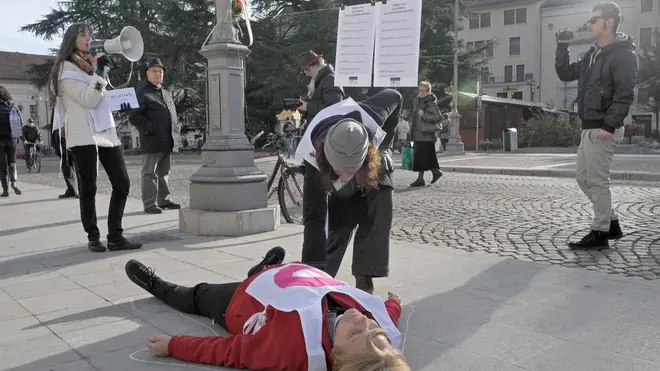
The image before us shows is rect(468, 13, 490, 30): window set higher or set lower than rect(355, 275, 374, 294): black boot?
higher

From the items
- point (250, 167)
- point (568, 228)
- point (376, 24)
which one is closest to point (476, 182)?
point (568, 228)

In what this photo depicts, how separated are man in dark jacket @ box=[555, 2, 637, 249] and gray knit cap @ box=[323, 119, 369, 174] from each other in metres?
2.95

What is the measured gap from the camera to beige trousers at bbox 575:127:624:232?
5059 mm

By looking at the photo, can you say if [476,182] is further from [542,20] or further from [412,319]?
[542,20]

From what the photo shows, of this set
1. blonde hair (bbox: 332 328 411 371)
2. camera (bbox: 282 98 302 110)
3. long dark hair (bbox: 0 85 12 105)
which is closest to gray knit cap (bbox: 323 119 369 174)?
blonde hair (bbox: 332 328 411 371)

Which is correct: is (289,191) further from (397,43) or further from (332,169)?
(332,169)

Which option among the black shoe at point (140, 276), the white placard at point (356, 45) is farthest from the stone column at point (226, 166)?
the black shoe at point (140, 276)

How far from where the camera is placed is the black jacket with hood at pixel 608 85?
489 centimetres

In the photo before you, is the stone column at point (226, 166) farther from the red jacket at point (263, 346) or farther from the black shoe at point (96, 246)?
the red jacket at point (263, 346)

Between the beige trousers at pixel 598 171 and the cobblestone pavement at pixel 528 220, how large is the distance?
1.08 ft

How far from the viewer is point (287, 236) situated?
6191mm

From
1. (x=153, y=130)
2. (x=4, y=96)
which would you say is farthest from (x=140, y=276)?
(x=4, y=96)

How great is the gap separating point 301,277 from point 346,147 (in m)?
0.64

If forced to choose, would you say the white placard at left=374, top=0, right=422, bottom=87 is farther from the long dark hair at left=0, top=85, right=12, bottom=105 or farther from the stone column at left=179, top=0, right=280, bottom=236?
the long dark hair at left=0, top=85, right=12, bottom=105
